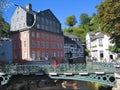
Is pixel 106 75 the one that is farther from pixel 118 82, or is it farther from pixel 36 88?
pixel 36 88

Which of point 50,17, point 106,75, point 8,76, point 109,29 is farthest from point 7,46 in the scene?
point 106,75

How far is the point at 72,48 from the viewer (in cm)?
10281

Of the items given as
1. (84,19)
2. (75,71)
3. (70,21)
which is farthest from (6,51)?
(70,21)

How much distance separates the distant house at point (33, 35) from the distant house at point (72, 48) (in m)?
11.9

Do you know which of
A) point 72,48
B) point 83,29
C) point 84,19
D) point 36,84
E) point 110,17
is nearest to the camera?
point 110,17

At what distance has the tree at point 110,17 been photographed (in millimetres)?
38625

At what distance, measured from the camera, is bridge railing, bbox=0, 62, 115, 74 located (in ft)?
117

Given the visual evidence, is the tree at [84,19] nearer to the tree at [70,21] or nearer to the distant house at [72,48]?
the tree at [70,21]

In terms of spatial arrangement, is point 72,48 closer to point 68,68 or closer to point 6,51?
point 6,51

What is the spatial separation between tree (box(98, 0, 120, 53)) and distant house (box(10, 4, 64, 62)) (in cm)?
3721

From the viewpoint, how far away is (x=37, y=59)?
78125mm

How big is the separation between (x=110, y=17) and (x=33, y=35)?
4185cm

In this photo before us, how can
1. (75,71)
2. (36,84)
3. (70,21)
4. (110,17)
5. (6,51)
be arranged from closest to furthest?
(75,71) → (110,17) → (36,84) → (6,51) → (70,21)

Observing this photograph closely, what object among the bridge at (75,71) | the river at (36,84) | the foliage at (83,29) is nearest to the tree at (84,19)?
the foliage at (83,29)
